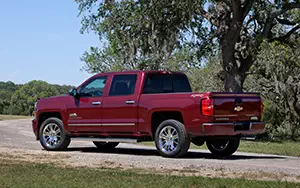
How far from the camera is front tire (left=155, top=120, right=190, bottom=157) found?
13.1m

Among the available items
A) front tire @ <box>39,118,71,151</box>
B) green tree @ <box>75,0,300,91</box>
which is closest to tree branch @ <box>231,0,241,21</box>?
green tree @ <box>75,0,300,91</box>

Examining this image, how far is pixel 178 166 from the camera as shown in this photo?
37.9 ft

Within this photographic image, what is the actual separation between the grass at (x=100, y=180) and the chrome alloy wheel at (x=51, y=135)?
4775mm

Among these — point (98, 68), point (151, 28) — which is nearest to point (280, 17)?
point (151, 28)

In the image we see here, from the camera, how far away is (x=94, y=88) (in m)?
15.0

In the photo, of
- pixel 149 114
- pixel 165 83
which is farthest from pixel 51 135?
pixel 165 83

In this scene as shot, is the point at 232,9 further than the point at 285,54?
No

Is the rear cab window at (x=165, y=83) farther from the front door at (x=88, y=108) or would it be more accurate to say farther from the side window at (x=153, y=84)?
the front door at (x=88, y=108)

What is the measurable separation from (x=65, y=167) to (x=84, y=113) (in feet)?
12.9

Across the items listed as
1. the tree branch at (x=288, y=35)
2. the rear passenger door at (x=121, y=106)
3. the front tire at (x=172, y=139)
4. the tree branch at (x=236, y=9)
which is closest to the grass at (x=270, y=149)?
the front tire at (x=172, y=139)

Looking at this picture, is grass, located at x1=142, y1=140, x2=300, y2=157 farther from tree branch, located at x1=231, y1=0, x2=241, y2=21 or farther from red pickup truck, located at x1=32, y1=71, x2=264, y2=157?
tree branch, located at x1=231, y1=0, x2=241, y2=21

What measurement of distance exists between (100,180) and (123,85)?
5437 millimetres

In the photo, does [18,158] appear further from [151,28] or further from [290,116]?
[290,116]

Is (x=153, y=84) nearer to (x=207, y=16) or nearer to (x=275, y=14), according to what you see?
(x=275, y=14)
